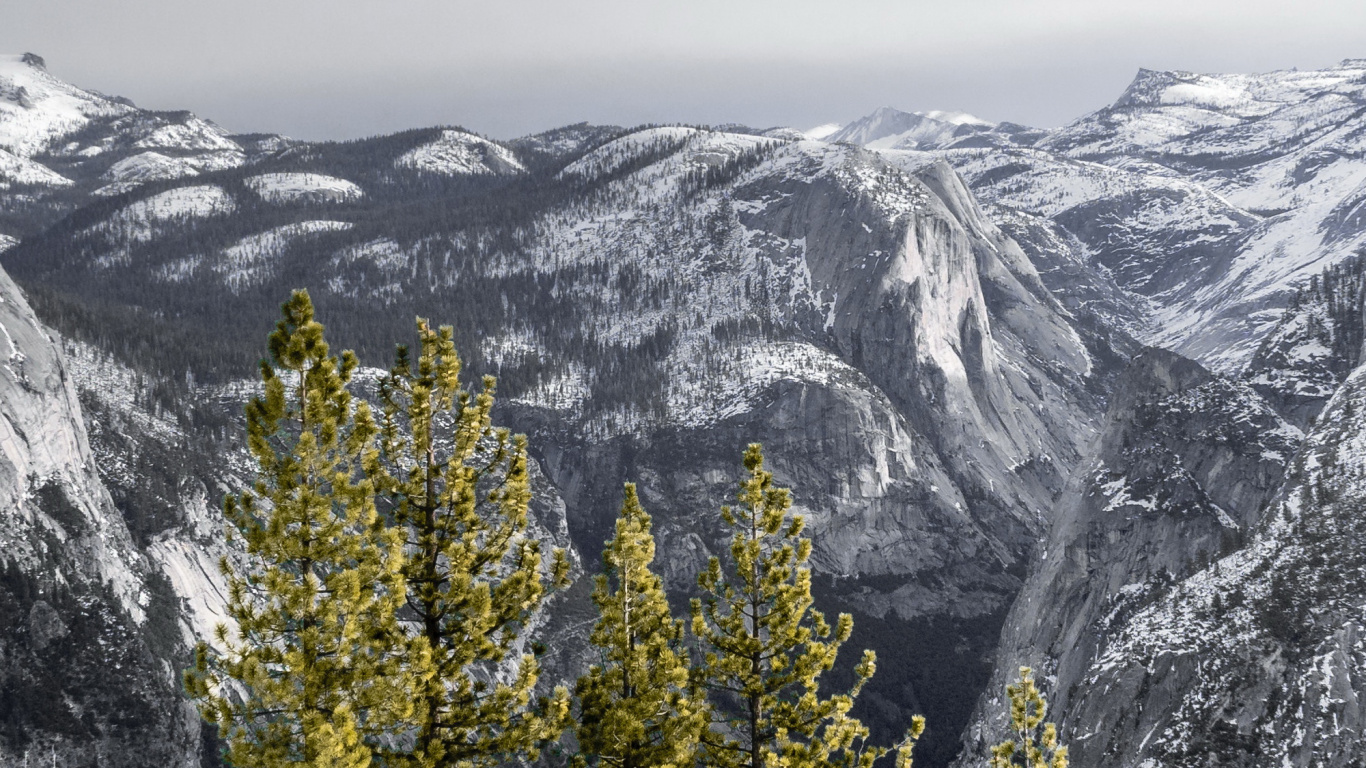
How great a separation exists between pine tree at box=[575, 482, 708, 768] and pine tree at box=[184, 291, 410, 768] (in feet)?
22.2

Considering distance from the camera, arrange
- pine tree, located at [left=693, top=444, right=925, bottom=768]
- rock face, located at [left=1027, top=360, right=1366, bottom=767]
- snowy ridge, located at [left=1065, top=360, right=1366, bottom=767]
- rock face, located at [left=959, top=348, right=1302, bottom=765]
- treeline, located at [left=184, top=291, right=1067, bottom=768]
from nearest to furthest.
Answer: treeline, located at [left=184, top=291, right=1067, bottom=768] → pine tree, located at [left=693, top=444, right=925, bottom=768] → snowy ridge, located at [left=1065, top=360, right=1366, bottom=767] → rock face, located at [left=1027, top=360, right=1366, bottom=767] → rock face, located at [left=959, top=348, right=1302, bottom=765]

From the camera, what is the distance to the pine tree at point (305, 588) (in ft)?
68.0

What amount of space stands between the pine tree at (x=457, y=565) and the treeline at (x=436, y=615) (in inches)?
2.4

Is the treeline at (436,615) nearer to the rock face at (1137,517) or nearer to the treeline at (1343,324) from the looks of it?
the rock face at (1137,517)

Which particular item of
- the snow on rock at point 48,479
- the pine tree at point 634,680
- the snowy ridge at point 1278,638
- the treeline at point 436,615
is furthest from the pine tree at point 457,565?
the snow on rock at point 48,479

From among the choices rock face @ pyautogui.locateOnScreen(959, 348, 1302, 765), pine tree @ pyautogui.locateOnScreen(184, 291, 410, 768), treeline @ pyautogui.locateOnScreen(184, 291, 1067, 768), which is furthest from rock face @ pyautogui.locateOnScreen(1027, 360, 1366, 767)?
pine tree @ pyautogui.locateOnScreen(184, 291, 410, 768)

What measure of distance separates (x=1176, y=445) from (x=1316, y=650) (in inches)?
2679

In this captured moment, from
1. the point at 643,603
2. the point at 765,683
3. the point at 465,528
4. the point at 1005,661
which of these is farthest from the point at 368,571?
the point at 1005,661

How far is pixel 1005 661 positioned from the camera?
125m

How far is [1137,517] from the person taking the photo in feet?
390

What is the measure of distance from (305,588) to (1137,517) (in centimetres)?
11606

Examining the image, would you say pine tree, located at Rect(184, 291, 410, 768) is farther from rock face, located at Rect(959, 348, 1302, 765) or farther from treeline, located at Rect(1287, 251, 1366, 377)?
treeline, located at Rect(1287, 251, 1366, 377)

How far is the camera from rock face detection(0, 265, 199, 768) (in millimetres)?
116750

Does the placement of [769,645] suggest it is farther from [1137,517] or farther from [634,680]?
[1137,517]
